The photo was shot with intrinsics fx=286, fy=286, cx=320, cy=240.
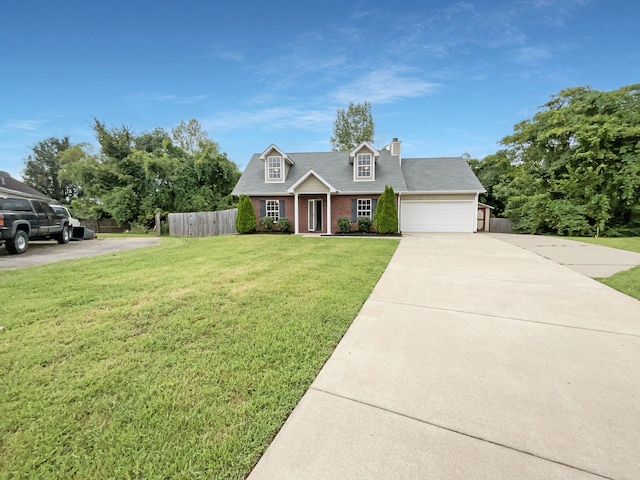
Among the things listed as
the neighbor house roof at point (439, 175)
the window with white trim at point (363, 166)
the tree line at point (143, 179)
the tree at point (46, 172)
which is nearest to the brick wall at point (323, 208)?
the window with white trim at point (363, 166)

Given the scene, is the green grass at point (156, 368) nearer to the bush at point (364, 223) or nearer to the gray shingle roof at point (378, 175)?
the bush at point (364, 223)

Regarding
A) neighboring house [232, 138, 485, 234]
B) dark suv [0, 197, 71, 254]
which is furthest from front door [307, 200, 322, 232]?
dark suv [0, 197, 71, 254]

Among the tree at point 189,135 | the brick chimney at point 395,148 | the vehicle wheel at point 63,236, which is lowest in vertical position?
the vehicle wheel at point 63,236

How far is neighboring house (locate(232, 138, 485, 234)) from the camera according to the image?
17.4 m

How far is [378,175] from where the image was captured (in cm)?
1833

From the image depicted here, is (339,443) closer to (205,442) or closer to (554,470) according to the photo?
(205,442)

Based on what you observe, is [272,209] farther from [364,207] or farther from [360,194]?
[364,207]

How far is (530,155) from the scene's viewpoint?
20.3 meters

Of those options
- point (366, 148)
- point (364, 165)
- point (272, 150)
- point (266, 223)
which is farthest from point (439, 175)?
point (266, 223)

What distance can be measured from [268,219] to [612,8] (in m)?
17.0

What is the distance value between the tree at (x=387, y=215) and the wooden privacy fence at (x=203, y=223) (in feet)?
29.0

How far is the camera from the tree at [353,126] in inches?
1272

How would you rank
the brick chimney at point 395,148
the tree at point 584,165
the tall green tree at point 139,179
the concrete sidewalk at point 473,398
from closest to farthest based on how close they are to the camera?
the concrete sidewalk at point 473,398 < the tree at point 584,165 < the brick chimney at point 395,148 < the tall green tree at point 139,179

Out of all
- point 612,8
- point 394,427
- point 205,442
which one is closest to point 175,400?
point 205,442
